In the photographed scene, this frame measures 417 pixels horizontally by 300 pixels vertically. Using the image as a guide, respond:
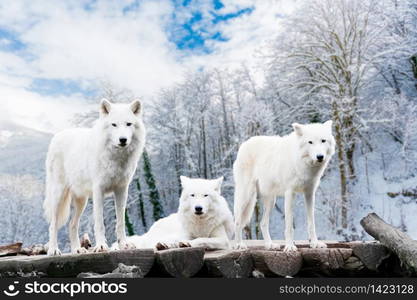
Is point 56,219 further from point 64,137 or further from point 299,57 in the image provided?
point 299,57

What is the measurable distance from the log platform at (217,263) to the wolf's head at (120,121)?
1.21m

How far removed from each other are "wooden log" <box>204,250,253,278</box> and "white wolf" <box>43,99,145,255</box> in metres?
1.02

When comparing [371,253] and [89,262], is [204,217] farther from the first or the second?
[371,253]

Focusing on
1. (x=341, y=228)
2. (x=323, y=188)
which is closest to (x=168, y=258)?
(x=341, y=228)

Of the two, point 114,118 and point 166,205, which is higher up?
point 114,118

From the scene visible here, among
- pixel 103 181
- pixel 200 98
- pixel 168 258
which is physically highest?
pixel 200 98

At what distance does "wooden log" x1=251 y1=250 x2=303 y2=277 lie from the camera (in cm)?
508

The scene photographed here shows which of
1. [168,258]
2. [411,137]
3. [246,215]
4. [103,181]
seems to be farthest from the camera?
[411,137]

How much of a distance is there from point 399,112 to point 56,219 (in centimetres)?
1656

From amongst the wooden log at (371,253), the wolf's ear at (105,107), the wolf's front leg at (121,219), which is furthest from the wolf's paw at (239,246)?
the wolf's ear at (105,107)

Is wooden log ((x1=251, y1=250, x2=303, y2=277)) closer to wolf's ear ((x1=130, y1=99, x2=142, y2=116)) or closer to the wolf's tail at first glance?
wolf's ear ((x1=130, y1=99, x2=142, y2=116))

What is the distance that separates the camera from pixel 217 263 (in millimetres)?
4922

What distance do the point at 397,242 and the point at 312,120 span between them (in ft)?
50.5

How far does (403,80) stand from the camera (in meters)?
22.2
